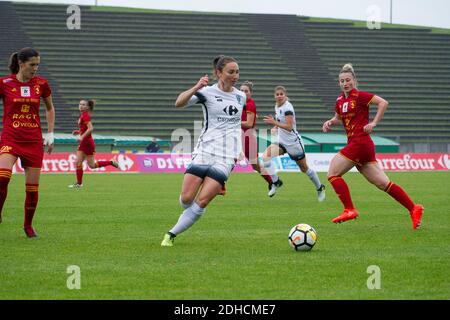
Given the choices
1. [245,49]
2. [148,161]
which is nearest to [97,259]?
[148,161]

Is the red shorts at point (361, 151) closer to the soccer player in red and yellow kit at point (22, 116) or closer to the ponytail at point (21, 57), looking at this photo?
the soccer player in red and yellow kit at point (22, 116)

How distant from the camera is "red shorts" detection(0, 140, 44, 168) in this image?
1059 centimetres

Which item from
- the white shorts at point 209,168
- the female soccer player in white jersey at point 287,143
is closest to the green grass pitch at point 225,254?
the white shorts at point 209,168

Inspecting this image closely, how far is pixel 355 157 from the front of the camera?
40.8ft

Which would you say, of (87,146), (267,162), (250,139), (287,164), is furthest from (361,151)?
(287,164)

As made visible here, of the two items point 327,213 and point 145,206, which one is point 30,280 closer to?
point 327,213

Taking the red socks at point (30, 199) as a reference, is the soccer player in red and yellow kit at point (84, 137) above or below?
above

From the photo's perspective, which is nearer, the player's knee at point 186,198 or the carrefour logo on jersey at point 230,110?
the player's knee at point 186,198

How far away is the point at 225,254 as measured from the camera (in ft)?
30.1

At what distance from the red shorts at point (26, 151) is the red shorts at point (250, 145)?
925cm

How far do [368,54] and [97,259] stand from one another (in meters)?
49.3

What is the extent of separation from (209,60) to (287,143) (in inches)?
1331

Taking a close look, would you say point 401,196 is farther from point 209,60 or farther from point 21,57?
point 209,60

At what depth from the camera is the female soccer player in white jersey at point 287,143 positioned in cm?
1794
